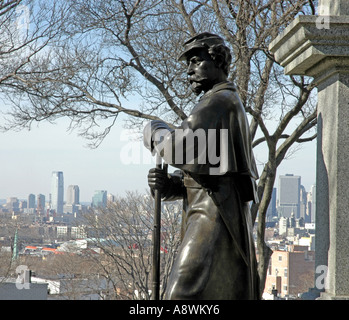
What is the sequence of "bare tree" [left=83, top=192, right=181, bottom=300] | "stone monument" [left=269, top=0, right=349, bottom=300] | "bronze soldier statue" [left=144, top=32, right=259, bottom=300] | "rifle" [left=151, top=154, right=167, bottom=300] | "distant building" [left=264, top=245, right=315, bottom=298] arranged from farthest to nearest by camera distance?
"distant building" [left=264, top=245, right=315, bottom=298], "bare tree" [left=83, top=192, right=181, bottom=300], "stone monument" [left=269, top=0, right=349, bottom=300], "rifle" [left=151, top=154, right=167, bottom=300], "bronze soldier statue" [left=144, top=32, right=259, bottom=300]

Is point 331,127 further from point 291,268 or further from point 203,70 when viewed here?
point 291,268

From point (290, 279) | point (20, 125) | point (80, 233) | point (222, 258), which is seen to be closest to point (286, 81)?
point (20, 125)

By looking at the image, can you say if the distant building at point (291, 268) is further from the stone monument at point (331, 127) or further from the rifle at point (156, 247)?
the rifle at point (156, 247)

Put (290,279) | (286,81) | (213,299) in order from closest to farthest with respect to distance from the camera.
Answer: (213,299) → (286,81) → (290,279)

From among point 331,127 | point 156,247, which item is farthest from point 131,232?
point 156,247

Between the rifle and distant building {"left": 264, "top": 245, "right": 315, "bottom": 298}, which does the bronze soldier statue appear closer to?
the rifle

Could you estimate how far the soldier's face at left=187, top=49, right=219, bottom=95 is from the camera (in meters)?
4.27

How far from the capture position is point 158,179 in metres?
4.29

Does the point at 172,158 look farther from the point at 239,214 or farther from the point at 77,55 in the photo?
the point at 77,55

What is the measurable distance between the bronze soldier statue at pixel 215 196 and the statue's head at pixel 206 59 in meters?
0.13

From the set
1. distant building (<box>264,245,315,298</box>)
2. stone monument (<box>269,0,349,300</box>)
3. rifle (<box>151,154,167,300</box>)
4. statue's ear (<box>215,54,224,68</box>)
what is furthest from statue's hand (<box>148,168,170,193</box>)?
distant building (<box>264,245,315,298</box>)

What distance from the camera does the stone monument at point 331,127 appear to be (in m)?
4.55
